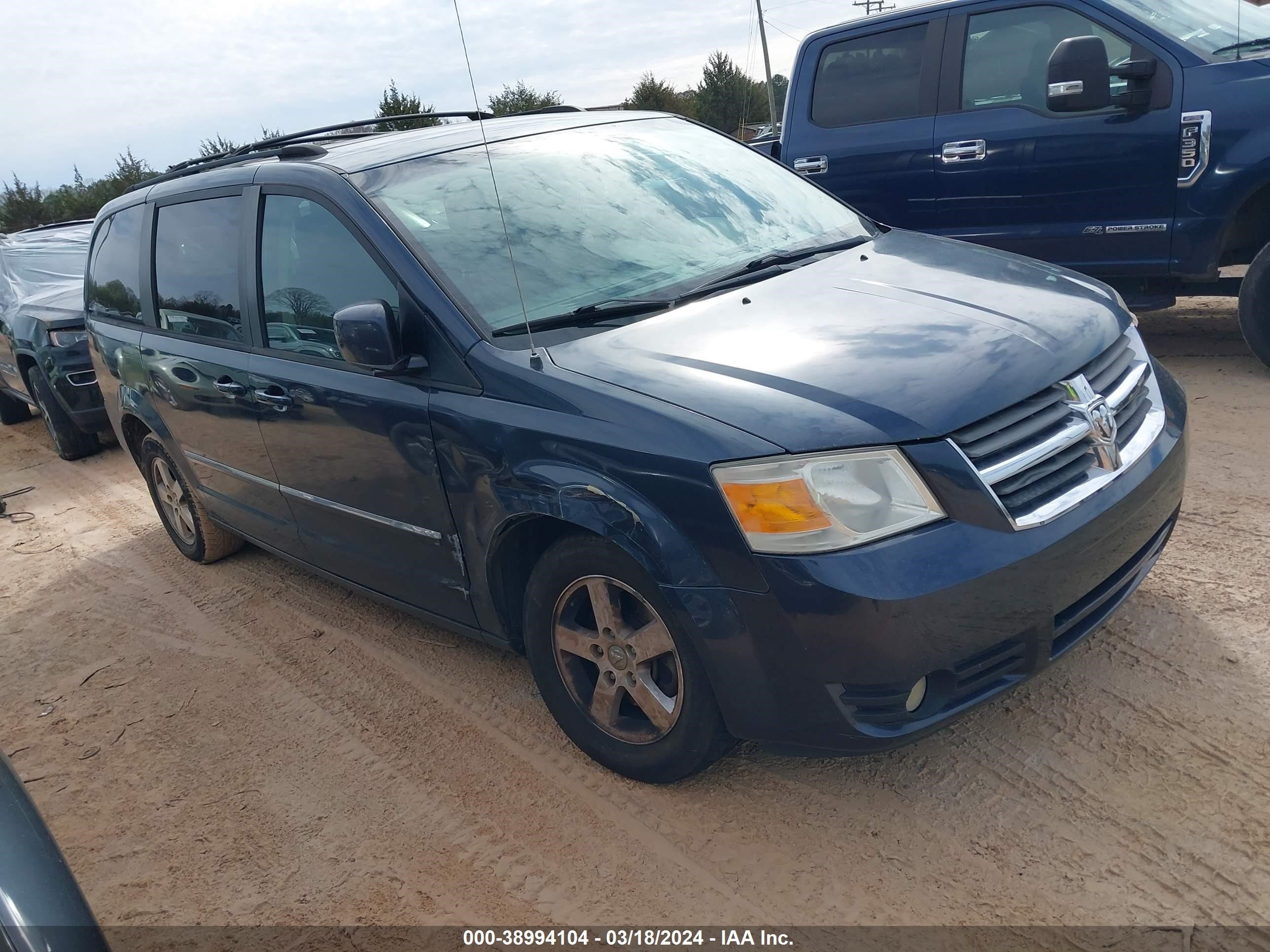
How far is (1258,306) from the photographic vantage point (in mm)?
5137

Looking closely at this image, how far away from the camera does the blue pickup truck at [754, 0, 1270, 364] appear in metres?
5.08

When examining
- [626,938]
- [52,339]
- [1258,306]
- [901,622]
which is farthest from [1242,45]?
[52,339]

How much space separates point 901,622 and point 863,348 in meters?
0.76

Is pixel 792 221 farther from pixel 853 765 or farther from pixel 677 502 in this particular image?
pixel 853 765

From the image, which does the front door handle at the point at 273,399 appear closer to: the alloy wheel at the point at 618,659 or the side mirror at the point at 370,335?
the side mirror at the point at 370,335

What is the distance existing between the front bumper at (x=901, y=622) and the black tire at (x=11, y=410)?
9.71 meters

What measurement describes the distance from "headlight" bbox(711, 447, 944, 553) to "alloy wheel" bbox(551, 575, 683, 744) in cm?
47

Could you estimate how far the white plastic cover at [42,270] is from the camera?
27.3ft

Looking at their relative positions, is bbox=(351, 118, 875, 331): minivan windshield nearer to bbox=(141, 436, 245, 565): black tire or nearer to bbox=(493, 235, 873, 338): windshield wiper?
bbox=(493, 235, 873, 338): windshield wiper

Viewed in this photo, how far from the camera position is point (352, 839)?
9.63ft

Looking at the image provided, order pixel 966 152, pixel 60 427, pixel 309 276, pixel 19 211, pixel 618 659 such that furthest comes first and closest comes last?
pixel 19 211, pixel 60 427, pixel 966 152, pixel 309 276, pixel 618 659

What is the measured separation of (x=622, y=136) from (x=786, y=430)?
78.2 inches

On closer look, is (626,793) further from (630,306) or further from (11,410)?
(11,410)

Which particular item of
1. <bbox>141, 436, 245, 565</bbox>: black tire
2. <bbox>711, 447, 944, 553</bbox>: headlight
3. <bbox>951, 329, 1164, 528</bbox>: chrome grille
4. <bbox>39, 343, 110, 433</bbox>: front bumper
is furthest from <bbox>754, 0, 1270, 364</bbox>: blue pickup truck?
<bbox>39, 343, 110, 433</bbox>: front bumper
